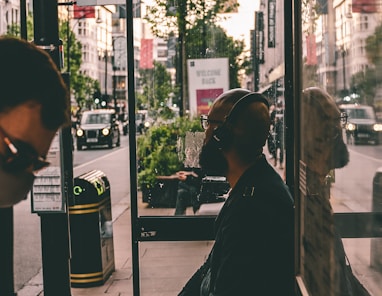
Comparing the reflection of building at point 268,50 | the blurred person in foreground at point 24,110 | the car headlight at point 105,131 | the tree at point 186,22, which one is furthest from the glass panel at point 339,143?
the car headlight at point 105,131

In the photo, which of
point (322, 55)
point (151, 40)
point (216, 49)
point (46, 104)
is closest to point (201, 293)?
point (322, 55)

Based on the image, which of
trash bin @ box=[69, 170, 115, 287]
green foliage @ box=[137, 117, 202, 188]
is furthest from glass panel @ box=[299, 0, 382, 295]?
trash bin @ box=[69, 170, 115, 287]

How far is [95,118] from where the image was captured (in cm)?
3706

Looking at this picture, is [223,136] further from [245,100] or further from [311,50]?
[311,50]

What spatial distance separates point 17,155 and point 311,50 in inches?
56.2

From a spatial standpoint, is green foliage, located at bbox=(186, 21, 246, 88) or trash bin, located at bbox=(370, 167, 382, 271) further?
green foliage, located at bbox=(186, 21, 246, 88)

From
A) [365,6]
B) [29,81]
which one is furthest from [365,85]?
[29,81]

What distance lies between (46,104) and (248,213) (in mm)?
832

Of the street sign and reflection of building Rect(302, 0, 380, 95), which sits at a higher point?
reflection of building Rect(302, 0, 380, 95)

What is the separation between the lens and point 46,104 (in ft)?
5.39

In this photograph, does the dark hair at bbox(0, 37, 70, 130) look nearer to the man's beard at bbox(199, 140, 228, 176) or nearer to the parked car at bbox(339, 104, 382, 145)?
the parked car at bbox(339, 104, 382, 145)

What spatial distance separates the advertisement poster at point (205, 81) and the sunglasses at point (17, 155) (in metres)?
3.64

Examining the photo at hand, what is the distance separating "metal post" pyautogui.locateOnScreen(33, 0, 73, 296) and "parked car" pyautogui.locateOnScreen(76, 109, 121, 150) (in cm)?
3068

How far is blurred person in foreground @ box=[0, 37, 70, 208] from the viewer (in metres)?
1.57
